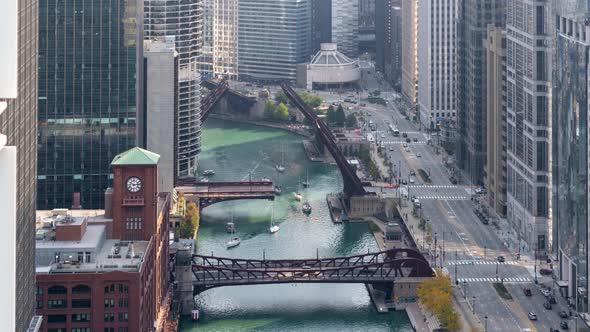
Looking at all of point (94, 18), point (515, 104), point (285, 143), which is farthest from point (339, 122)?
point (94, 18)

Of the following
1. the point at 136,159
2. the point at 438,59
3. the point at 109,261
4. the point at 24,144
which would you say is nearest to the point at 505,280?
the point at 136,159

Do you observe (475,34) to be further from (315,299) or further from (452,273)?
(315,299)

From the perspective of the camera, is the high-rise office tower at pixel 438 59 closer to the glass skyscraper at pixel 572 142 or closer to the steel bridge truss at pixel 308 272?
the glass skyscraper at pixel 572 142

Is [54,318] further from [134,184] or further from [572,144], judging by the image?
[572,144]

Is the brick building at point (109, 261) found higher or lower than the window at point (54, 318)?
higher

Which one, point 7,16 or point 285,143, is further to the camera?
point 285,143

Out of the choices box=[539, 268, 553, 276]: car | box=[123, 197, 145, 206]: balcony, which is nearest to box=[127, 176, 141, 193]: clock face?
box=[123, 197, 145, 206]: balcony

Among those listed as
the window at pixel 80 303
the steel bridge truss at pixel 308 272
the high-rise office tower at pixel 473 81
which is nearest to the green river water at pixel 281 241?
the steel bridge truss at pixel 308 272
